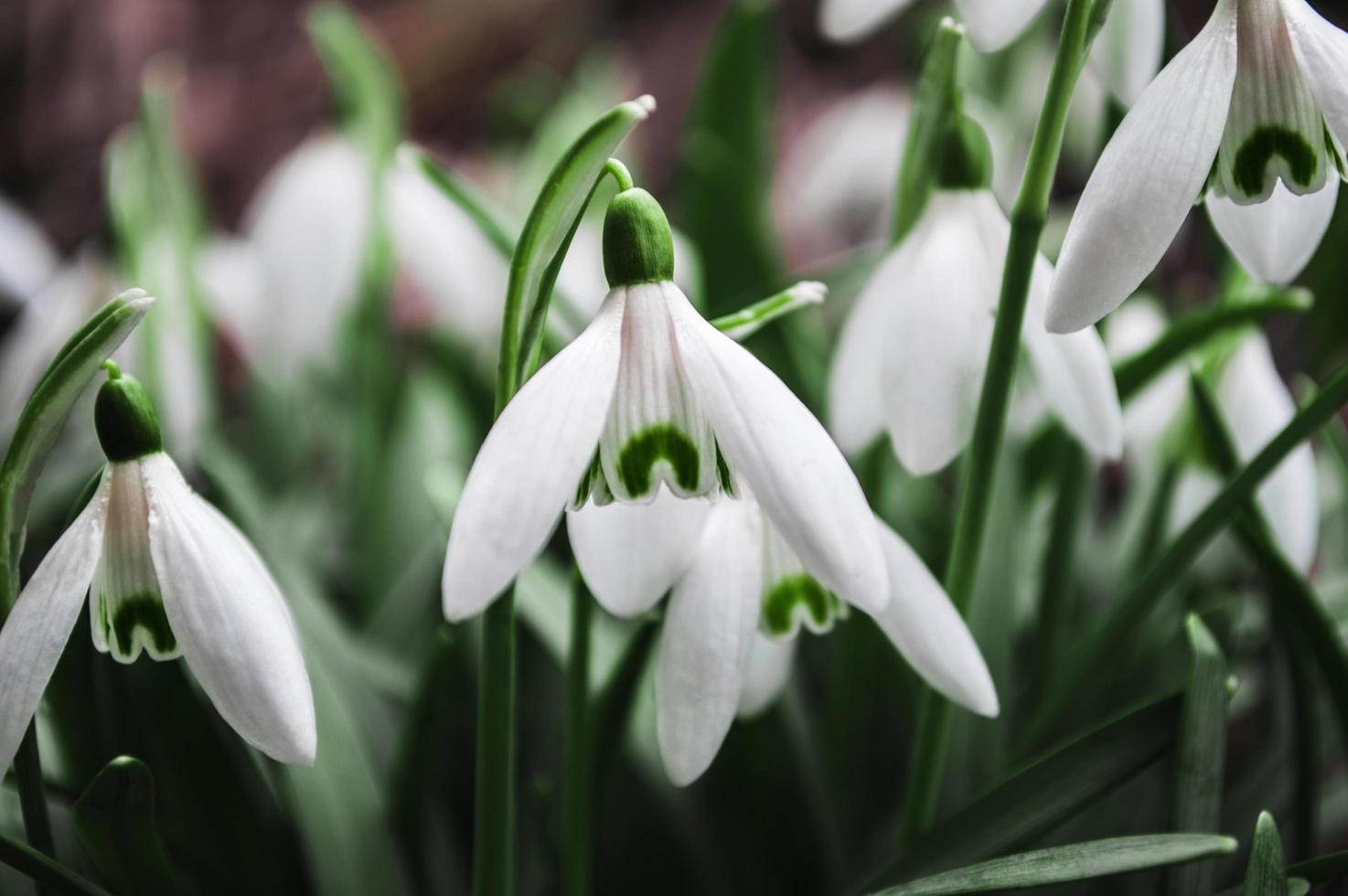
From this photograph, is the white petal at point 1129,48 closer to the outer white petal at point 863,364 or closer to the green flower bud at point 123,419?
the outer white petal at point 863,364

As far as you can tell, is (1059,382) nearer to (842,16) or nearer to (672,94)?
(842,16)

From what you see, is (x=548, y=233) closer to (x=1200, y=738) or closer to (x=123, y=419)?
(x=123, y=419)

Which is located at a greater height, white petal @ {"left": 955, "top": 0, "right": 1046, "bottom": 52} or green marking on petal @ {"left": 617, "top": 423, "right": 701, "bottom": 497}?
white petal @ {"left": 955, "top": 0, "right": 1046, "bottom": 52}

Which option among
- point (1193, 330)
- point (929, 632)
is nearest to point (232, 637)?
point (929, 632)

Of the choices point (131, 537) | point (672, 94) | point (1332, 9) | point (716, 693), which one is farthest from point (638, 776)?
point (672, 94)

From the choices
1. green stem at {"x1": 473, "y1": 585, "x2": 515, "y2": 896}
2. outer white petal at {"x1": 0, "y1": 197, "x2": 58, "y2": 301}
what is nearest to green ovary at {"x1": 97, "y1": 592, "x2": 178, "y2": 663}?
green stem at {"x1": 473, "y1": 585, "x2": 515, "y2": 896}

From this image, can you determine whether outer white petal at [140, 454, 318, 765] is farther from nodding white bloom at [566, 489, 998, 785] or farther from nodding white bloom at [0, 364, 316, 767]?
nodding white bloom at [566, 489, 998, 785]
